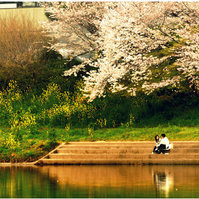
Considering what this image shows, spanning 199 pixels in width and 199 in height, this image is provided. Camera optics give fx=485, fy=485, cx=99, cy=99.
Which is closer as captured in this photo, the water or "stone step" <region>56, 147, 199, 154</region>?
the water

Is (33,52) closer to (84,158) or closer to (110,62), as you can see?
(110,62)

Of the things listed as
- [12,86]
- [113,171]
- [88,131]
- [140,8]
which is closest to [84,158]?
[113,171]

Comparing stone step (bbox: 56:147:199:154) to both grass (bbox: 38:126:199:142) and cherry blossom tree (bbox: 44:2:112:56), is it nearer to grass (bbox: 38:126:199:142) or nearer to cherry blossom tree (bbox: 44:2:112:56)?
grass (bbox: 38:126:199:142)

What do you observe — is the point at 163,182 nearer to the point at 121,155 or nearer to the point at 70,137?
the point at 121,155

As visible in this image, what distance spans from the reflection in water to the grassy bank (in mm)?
5637

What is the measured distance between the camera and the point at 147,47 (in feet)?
76.6

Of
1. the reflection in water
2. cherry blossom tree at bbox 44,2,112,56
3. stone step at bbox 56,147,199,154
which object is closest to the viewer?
the reflection in water

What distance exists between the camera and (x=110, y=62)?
23.6m

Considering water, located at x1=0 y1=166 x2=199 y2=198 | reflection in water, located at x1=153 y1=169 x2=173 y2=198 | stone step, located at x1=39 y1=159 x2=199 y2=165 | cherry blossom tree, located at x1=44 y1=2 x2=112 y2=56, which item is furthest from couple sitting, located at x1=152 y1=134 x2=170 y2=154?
cherry blossom tree, located at x1=44 y1=2 x2=112 y2=56

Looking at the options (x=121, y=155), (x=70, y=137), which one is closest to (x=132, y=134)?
(x=70, y=137)

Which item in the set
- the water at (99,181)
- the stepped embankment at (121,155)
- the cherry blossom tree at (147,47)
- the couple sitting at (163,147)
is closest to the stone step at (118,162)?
the stepped embankment at (121,155)

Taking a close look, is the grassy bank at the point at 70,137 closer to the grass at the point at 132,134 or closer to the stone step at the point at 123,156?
the grass at the point at 132,134

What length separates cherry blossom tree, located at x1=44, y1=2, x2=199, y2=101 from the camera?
2198cm

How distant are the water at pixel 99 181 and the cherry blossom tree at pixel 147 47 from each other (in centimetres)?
683
